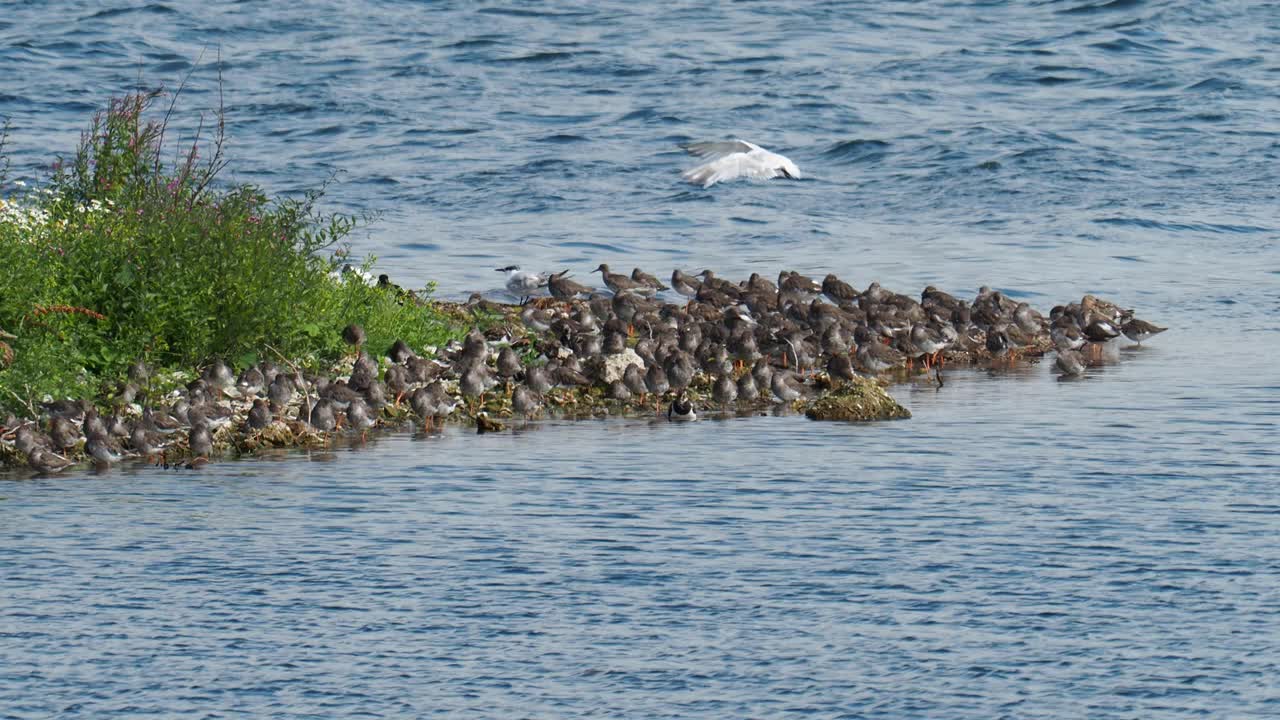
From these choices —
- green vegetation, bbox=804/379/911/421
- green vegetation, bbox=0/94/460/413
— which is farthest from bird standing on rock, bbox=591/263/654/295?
green vegetation, bbox=804/379/911/421

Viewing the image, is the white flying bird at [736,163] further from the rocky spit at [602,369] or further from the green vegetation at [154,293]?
the green vegetation at [154,293]

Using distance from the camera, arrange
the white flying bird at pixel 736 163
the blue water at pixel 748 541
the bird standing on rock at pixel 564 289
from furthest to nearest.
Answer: the white flying bird at pixel 736 163
the bird standing on rock at pixel 564 289
the blue water at pixel 748 541

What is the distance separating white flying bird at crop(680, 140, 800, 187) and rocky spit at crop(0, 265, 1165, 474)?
2.64m

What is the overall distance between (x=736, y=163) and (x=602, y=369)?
29.0 feet

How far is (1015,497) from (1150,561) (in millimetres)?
1888

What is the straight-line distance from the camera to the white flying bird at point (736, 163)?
26.0 m

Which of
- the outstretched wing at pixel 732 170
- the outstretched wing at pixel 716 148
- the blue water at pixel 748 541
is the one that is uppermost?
the outstretched wing at pixel 716 148

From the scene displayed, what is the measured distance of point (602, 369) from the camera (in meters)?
18.2

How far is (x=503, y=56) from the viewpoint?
53.4 meters

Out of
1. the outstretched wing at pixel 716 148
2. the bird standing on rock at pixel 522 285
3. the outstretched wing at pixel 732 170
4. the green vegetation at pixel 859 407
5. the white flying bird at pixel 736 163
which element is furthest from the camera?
the outstretched wing at pixel 716 148

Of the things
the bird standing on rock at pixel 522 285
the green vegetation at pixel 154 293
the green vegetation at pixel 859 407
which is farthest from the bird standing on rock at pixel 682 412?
the bird standing on rock at pixel 522 285

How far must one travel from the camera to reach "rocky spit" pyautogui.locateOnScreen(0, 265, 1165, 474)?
15453 millimetres

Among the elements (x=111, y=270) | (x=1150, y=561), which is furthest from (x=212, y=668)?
(x=111, y=270)

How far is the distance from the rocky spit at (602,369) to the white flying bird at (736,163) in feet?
8.65
